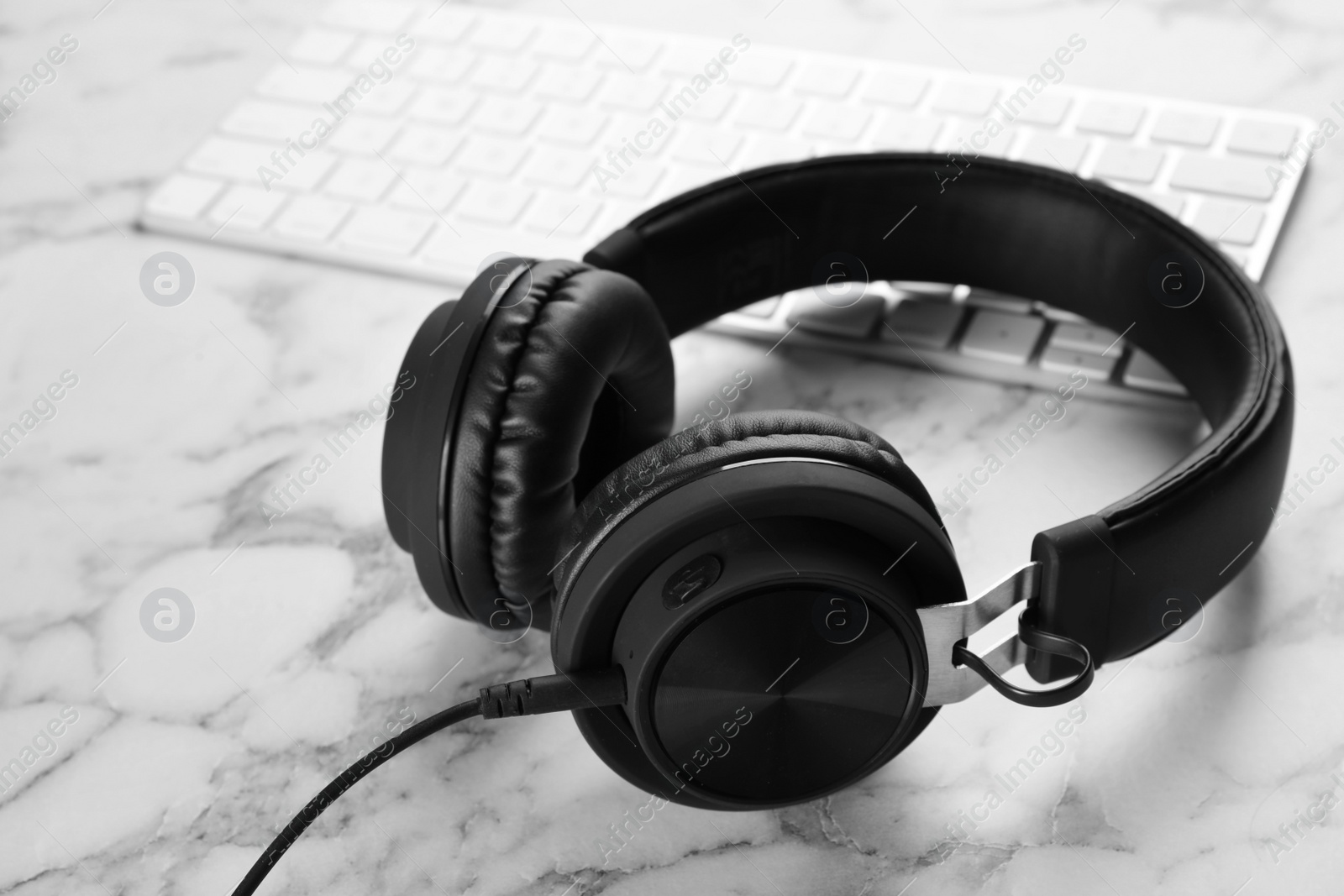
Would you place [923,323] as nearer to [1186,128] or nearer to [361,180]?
[1186,128]

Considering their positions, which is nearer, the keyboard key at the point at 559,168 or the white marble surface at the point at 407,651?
the white marble surface at the point at 407,651

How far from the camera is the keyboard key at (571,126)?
61.5 inches

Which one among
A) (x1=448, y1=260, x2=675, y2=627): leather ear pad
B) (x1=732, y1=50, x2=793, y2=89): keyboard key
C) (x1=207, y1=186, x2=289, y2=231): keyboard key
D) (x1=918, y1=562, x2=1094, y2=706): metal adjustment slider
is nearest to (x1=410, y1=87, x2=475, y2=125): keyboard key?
(x1=207, y1=186, x2=289, y2=231): keyboard key

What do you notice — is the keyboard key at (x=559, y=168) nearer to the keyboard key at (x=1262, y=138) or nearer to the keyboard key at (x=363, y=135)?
the keyboard key at (x=363, y=135)

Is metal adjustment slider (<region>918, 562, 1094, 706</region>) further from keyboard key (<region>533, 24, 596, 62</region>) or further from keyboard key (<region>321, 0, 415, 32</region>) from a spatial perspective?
keyboard key (<region>321, 0, 415, 32</region>)

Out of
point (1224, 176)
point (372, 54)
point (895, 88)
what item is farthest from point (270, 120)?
point (1224, 176)

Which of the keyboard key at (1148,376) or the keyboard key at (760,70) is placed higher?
the keyboard key at (1148,376)

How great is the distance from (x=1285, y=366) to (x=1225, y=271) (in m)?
0.13

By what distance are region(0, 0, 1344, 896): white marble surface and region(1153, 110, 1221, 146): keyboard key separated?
0.33 ft

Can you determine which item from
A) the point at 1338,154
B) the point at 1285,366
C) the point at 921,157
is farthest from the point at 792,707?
the point at 1338,154

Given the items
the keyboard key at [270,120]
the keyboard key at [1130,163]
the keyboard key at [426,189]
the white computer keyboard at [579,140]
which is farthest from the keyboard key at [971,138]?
the keyboard key at [270,120]

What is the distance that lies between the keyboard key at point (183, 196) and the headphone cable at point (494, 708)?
0.92m

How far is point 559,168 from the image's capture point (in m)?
1.52

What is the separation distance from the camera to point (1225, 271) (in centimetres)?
101
